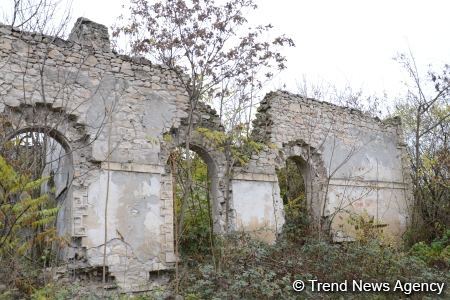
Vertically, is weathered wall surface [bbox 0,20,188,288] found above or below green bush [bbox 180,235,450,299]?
above

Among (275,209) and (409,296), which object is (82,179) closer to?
(275,209)

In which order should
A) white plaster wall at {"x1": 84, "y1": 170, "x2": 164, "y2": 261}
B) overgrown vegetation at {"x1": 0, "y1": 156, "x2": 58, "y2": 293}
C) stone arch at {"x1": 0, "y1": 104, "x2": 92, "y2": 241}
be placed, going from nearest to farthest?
overgrown vegetation at {"x1": 0, "y1": 156, "x2": 58, "y2": 293}
stone arch at {"x1": 0, "y1": 104, "x2": 92, "y2": 241}
white plaster wall at {"x1": 84, "y1": 170, "x2": 164, "y2": 261}

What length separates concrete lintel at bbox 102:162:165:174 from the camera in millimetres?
7094

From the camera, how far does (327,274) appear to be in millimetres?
6648

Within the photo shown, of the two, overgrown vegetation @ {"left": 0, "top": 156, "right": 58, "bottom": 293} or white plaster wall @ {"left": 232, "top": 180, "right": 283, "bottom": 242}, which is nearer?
overgrown vegetation @ {"left": 0, "top": 156, "right": 58, "bottom": 293}

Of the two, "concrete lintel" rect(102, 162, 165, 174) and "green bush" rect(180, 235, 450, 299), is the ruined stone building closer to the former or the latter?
"concrete lintel" rect(102, 162, 165, 174)

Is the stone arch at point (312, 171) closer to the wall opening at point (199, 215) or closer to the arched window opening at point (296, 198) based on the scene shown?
the arched window opening at point (296, 198)

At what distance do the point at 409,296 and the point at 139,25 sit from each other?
6191 millimetres

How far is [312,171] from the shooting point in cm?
1020

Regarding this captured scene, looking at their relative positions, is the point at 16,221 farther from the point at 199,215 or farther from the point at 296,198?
the point at 296,198

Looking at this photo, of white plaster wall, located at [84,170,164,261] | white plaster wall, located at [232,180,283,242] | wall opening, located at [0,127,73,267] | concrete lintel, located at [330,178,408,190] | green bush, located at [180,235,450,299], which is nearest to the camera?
wall opening, located at [0,127,73,267]

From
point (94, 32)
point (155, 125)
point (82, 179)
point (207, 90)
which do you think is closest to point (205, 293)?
point (82, 179)

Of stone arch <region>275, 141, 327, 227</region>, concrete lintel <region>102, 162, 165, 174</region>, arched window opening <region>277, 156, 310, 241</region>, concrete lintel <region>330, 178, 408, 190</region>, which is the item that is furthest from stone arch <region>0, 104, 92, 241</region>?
concrete lintel <region>330, 178, 408, 190</region>

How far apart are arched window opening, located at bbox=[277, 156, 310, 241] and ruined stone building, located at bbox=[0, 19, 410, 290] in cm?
32
